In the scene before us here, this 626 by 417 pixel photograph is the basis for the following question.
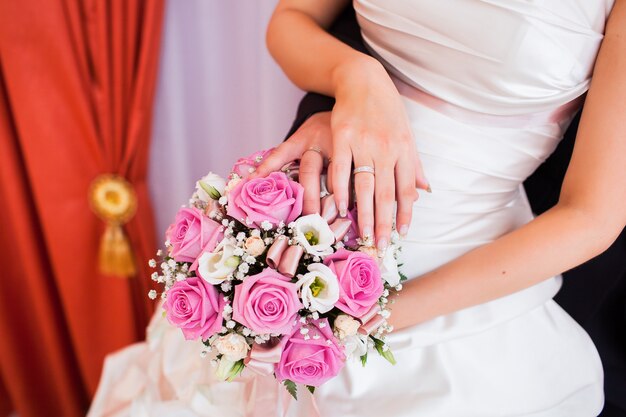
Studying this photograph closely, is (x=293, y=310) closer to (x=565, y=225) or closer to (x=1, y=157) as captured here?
(x=565, y=225)


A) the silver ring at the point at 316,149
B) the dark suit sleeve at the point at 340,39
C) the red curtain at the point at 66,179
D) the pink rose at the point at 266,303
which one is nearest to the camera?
the pink rose at the point at 266,303

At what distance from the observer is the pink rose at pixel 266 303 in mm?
620

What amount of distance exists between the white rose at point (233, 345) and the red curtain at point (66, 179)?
94 centimetres

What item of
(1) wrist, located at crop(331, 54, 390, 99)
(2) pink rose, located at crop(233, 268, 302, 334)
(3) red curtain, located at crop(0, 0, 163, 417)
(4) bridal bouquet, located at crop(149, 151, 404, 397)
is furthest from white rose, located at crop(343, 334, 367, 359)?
(3) red curtain, located at crop(0, 0, 163, 417)

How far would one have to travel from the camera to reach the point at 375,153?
29.6 inches

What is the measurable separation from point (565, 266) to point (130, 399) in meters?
0.91

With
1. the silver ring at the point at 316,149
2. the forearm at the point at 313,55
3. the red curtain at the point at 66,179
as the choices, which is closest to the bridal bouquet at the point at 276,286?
the silver ring at the point at 316,149

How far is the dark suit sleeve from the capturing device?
947 mm

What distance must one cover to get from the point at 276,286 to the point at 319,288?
2.4 inches

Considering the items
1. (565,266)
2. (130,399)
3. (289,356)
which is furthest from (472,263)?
(130,399)

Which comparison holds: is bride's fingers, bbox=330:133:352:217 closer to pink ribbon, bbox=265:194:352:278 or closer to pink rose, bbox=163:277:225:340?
pink ribbon, bbox=265:194:352:278

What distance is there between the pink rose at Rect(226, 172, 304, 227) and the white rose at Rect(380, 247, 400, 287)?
0.14 metres

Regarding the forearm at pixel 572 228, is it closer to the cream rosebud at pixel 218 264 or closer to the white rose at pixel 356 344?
the white rose at pixel 356 344

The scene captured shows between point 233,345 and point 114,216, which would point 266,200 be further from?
point 114,216
